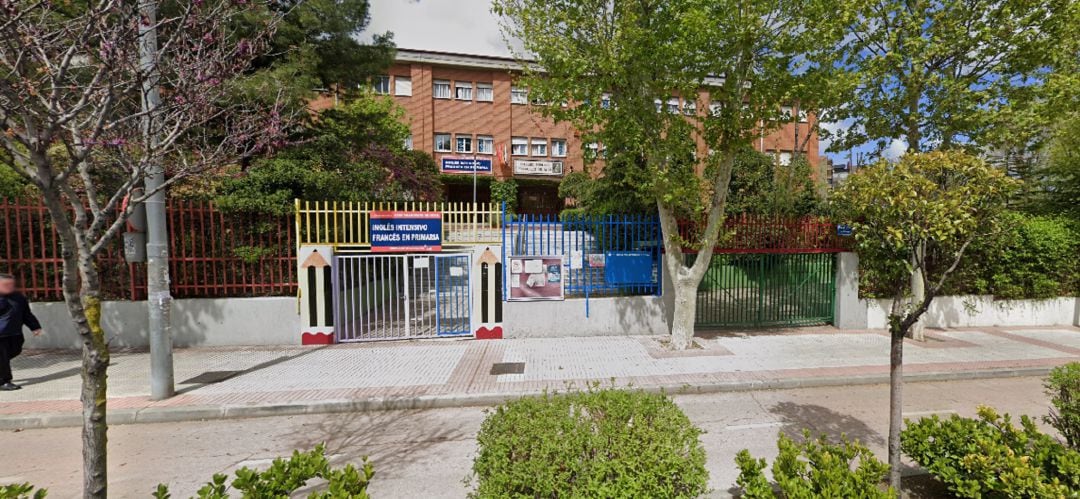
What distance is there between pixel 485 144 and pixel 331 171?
59.0 feet

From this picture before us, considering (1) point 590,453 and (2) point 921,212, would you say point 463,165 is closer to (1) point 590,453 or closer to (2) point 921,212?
(2) point 921,212

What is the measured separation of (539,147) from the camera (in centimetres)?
2700

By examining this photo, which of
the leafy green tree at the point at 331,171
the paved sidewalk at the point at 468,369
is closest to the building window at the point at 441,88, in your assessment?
the leafy green tree at the point at 331,171

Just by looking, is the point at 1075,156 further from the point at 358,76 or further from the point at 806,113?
the point at 358,76

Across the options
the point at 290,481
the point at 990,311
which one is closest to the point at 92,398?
the point at 290,481

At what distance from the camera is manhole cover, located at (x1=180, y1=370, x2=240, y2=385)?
612 cm

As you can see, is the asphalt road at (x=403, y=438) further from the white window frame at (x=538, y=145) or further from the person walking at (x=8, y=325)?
the white window frame at (x=538, y=145)

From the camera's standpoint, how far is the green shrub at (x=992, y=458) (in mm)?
2574

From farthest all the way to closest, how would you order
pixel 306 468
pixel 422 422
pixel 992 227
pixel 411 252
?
pixel 411 252 → pixel 422 422 → pixel 992 227 → pixel 306 468

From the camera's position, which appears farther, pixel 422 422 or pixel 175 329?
pixel 175 329

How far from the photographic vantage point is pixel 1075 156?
10.3 meters

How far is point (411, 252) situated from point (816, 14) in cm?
811

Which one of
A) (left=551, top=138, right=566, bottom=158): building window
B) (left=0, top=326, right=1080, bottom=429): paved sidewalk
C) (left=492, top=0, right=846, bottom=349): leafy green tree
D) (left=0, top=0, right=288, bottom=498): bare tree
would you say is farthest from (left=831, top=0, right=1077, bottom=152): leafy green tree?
(left=551, top=138, right=566, bottom=158): building window

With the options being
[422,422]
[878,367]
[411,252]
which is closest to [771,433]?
[878,367]
